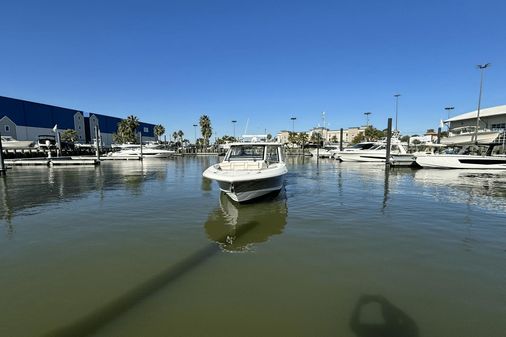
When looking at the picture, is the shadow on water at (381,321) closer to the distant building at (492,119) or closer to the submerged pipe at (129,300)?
the submerged pipe at (129,300)

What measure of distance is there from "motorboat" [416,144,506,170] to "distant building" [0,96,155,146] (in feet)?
246

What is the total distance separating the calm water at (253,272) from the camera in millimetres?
3828

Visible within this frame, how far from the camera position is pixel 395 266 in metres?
5.55

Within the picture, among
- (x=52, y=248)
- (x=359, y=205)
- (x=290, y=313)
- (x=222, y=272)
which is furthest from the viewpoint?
(x=359, y=205)

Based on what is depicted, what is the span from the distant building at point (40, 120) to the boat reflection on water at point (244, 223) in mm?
68480

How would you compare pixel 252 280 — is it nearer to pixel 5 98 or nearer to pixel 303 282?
pixel 303 282

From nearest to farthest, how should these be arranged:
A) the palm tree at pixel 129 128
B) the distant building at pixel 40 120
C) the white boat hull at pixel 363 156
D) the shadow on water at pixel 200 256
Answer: the shadow on water at pixel 200 256 < the white boat hull at pixel 363 156 < the distant building at pixel 40 120 < the palm tree at pixel 129 128

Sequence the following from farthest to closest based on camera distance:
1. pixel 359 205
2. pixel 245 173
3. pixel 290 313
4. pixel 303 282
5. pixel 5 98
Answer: pixel 5 98
pixel 359 205
pixel 245 173
pixel 303 282
pixel 290 313

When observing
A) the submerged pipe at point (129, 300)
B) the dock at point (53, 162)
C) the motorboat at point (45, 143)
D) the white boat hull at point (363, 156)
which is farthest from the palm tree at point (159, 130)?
the submerged pipe at point (129, 300)

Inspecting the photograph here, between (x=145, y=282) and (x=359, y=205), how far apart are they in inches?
353

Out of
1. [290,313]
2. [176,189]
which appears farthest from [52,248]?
[176,189]

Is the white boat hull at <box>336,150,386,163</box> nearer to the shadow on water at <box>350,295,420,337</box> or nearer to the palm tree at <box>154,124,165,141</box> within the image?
the shadow on water at <box>350,295,420,337</box>

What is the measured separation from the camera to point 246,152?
1424 cm

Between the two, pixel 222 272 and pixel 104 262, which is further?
pixel 104 262
